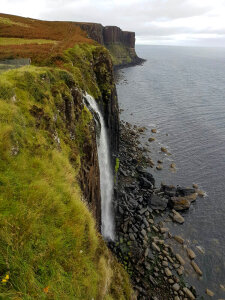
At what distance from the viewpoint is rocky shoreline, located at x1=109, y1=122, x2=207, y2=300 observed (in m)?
18.5

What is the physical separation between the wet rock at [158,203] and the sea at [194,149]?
2808 millimetres

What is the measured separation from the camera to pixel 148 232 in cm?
2389

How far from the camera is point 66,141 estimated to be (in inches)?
475

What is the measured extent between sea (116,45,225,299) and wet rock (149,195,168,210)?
281cm

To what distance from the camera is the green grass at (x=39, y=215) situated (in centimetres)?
511

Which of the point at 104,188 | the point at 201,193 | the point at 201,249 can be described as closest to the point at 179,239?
the point at 201,249

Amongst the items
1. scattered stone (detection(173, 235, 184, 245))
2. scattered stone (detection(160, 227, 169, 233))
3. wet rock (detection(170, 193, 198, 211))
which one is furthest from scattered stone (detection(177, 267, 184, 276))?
wet rock (detection(170, 193, 198, 211))

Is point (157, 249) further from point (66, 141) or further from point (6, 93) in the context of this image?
point (6, 93)

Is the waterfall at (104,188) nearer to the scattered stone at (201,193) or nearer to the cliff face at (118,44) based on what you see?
the scattered stone at (201,193)

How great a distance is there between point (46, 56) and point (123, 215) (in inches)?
767

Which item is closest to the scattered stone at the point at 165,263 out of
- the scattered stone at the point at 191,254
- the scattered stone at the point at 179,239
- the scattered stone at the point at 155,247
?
the scattered stone at the point at 155,247

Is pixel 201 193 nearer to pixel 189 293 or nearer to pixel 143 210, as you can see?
pixel 143 210

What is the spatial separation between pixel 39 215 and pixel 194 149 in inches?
1666

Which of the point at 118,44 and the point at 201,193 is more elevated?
the point at 118,44
